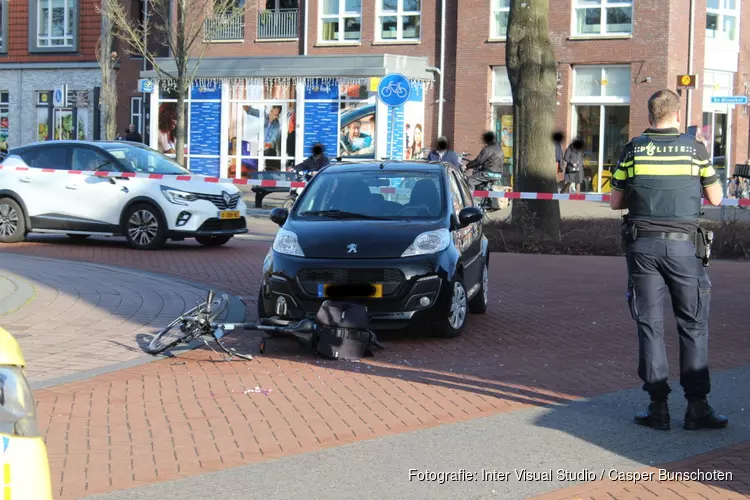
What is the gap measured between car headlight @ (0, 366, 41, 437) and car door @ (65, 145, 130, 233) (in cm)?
1474

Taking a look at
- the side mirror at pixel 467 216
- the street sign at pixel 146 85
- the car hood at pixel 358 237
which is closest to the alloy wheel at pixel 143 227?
the car hood at pixel 358 237

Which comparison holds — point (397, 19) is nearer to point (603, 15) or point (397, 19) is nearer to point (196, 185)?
→ point (603, 15)

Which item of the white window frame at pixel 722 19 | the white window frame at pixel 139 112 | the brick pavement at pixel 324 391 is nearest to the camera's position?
the brick pavement at pixel 324 391

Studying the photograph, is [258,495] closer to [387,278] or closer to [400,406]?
[400,406]

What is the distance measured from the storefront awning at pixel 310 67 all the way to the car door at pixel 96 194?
18.1 meters

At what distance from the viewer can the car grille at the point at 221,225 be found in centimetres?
1780

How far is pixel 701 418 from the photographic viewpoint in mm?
6805

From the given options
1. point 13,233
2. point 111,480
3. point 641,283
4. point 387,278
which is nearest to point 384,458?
point 111,480

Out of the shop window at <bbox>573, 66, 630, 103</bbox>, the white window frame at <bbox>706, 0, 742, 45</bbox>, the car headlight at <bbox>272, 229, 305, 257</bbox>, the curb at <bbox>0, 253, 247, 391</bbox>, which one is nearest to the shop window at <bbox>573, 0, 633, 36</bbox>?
the shop window at <bbox>573, 66, 630, 103</bbox>

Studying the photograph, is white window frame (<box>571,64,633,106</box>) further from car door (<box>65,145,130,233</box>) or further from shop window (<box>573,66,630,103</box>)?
car door (<box>65,145,130,233</box>)

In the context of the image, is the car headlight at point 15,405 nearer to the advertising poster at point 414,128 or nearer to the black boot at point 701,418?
the black boot at point 701,418

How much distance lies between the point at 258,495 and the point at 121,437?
1.45 metres

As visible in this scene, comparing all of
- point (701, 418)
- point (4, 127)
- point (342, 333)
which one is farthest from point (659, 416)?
point (4, 127)

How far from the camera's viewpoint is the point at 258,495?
5484 millimetres
